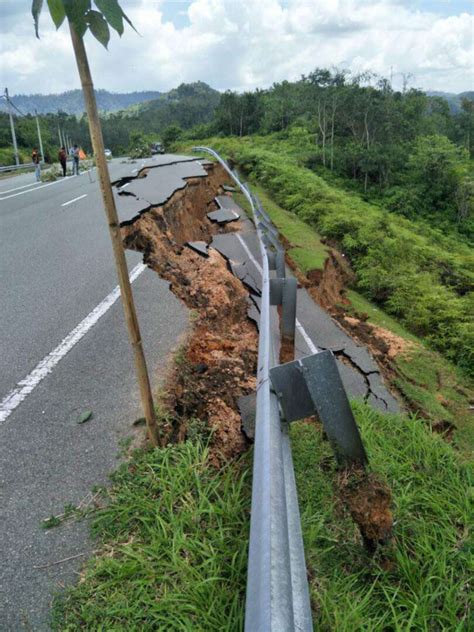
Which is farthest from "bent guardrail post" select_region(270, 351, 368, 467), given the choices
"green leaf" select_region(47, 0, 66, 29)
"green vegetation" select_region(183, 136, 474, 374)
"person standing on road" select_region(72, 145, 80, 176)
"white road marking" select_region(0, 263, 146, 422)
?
"person standing on road" select_region(72, 145, 80, 176)

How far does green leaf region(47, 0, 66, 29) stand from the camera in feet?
5.64

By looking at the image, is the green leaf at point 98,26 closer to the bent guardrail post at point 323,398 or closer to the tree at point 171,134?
the bent guardrail post at point 323,398

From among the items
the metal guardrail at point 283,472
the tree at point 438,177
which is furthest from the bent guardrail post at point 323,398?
the tree at point 438,177

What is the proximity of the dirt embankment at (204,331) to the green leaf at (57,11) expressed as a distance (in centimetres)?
222

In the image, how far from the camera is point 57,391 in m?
3.66

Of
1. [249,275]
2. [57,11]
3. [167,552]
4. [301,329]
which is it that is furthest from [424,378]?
[57,11]

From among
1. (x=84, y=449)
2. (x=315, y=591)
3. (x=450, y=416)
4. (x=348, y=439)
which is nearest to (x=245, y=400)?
(x=84, y=449)

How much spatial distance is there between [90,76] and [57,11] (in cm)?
40

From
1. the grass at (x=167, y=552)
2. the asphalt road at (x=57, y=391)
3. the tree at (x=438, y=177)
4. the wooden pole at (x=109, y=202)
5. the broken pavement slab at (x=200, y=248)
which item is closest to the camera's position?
the grass at (x=167, y=552)

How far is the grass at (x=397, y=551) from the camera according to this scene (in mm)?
1987

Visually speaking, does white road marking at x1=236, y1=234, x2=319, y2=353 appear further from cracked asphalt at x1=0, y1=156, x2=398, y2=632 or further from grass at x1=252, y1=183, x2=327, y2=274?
grass at x1=252, y1=183, x2=327, y2=274

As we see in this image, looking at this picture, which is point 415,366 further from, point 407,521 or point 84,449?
point 84,449

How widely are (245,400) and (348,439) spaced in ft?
4.73

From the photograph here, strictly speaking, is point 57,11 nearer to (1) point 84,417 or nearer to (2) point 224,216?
(1) point 84,417
